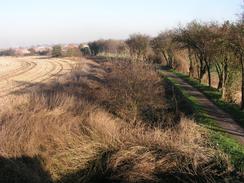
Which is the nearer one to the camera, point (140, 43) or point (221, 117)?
point (221, 117)

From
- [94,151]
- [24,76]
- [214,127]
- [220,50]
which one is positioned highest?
[220,50]

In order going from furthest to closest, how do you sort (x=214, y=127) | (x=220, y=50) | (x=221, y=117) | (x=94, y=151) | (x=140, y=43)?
(x=140, y=43) < (x=220, y=50) < (x=221, y=117) < (x=214, y=127) < (x=94, y=151)

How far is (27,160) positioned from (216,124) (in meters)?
9.01

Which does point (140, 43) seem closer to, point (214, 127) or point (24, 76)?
point (24, 76)

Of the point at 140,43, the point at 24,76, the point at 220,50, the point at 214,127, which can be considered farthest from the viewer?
the point at 140,43

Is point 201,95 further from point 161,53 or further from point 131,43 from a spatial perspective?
point 131,43

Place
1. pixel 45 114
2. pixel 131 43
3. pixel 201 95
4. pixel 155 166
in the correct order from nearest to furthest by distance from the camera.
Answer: pixel 155 166 → pixel 45 114 → pixel 201 95 → pixel 131 43

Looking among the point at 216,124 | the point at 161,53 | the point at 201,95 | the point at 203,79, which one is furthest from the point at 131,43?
the point at 216,124

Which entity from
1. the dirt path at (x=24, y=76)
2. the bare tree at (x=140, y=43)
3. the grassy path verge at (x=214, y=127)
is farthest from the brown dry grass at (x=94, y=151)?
the bare tree at (x=140, y=43)

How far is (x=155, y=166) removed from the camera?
11008 mm

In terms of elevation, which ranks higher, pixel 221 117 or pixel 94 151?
pixel 221 117

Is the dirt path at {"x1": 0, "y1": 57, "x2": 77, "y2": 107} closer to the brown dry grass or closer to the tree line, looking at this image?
the brown dry grass

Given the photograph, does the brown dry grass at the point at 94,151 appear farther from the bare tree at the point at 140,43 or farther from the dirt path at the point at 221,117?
the bare tree at the point at 140,43

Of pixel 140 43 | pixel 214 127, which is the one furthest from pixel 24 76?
pixel 214 127
